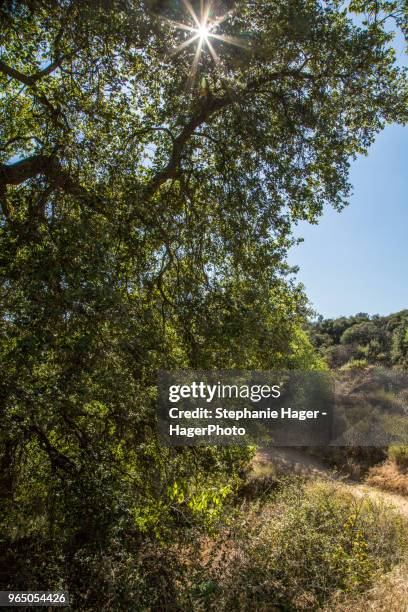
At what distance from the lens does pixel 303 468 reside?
56.2 feet

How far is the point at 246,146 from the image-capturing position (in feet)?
19.9

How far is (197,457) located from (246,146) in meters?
4.46

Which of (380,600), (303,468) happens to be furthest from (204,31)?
(303,468)

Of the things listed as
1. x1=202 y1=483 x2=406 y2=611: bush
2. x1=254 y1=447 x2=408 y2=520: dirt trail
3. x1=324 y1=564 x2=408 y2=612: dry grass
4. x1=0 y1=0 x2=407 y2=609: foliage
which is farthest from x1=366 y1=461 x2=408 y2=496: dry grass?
x1=0 y1=0 x2=407 y2=609: foliage

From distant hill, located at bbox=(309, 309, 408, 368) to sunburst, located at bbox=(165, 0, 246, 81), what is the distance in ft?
119

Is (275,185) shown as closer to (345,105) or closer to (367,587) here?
(345,105)

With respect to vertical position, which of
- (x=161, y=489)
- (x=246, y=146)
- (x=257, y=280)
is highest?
(x=246, y=146)

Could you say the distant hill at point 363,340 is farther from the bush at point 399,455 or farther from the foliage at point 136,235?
the foliage at point 136,235

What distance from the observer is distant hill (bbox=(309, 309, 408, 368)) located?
4322 centimetres

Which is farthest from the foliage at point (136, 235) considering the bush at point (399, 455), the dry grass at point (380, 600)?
the bush at point (399, 455)

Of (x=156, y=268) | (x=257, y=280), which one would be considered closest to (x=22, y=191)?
(x=156, y=268)

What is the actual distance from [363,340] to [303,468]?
37871mm

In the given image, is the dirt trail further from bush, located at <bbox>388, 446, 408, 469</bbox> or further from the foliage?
the foliage

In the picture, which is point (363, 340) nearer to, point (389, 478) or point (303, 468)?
point (303, 468)
